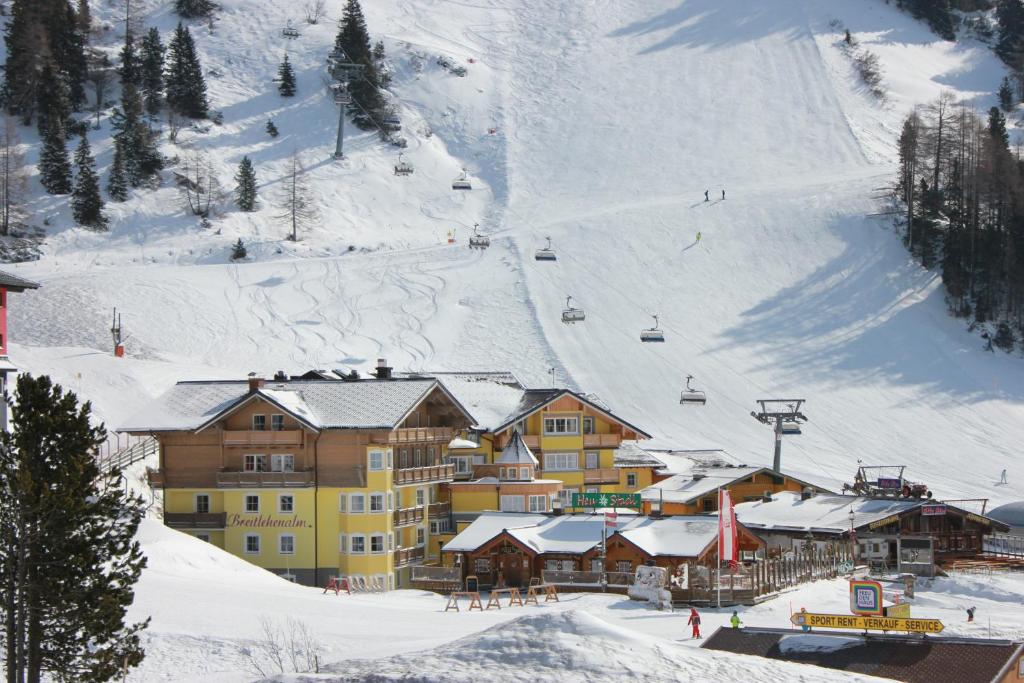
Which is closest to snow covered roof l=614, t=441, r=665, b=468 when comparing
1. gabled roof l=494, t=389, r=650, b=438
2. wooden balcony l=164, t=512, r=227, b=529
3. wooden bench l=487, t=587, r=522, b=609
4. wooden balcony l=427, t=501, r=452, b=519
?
gabled roof l=494, t=389, r=650, b=438

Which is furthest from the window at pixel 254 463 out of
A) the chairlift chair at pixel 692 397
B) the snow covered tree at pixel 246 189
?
the snow covered tree at pixel 246 189

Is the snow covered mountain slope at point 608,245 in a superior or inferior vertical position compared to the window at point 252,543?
superior

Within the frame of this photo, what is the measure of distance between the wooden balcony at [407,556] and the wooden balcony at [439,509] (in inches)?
73.8

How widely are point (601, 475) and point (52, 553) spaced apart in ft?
123

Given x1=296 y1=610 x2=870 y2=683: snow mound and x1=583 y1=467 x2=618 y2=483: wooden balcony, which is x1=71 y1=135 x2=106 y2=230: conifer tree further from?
x1=296 y1=610 x2=870 y2=683: snow mound

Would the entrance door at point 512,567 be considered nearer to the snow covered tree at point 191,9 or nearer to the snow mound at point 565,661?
the snow mound at point 565,661

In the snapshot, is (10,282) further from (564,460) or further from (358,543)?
(564,460)

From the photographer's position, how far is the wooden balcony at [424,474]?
52688mm

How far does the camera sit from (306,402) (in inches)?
2087

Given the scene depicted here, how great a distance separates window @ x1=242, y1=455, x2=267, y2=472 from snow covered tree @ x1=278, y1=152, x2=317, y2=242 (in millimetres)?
51970

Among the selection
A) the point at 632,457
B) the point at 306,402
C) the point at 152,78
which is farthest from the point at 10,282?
the point at 152,78

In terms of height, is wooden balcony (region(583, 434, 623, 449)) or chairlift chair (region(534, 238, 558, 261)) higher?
chairlift chair (region(534, 238, 558, 261))

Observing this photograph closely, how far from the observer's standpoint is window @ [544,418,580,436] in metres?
60.5

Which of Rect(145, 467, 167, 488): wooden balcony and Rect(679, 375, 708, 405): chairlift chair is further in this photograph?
Rect(679, 375, 708, 405): chairlift chair
